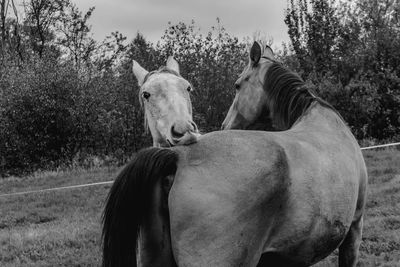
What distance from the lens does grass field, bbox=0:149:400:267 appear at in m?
5.96

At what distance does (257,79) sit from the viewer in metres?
4.15

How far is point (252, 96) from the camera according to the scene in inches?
164

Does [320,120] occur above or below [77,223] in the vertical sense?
above

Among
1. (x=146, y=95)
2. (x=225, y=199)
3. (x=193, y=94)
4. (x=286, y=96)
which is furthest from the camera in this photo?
(x=193, y=94)

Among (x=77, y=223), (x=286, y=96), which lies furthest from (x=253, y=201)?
(x=77, y=223)

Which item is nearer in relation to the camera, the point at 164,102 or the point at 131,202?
the point at 131,202

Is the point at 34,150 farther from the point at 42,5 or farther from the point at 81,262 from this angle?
the point at 42,5

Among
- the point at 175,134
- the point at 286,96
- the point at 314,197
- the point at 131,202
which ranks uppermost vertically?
the point at 286,96

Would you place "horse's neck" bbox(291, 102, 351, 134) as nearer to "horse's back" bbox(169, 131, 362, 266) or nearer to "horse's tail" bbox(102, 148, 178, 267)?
"horse's back" bbox(169, 131, 362, 266)

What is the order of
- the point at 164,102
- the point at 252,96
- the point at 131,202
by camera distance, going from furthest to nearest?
the point at 164,102
the point at 252,96
the point at 131,202

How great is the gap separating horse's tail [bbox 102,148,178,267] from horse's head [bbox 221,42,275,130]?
1632mm

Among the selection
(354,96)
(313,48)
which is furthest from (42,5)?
(354,96)

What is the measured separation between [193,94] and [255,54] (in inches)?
411

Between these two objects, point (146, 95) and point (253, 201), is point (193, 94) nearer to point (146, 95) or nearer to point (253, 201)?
point (146, 95)
